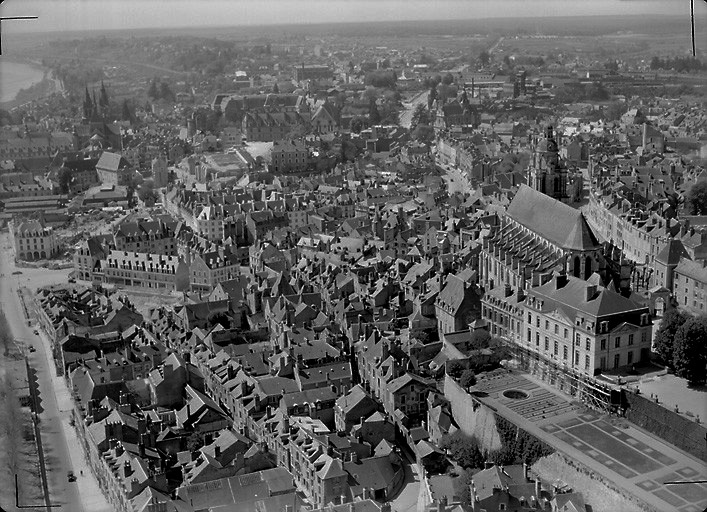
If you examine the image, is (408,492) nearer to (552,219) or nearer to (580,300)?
(580,300)

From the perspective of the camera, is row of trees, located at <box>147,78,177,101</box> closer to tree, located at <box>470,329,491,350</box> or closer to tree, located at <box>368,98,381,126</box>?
tree, located at <box>368,98,381,126</box>

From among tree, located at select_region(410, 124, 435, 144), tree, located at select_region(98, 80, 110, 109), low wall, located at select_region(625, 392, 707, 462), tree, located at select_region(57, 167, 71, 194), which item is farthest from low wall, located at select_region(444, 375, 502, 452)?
tree, located at select_region(98, 80, 110, 109)

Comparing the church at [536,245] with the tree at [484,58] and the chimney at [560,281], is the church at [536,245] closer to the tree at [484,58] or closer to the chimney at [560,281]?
the chimney at [560,281]

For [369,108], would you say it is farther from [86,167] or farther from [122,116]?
[86,167]

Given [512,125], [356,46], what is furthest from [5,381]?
[356,46]

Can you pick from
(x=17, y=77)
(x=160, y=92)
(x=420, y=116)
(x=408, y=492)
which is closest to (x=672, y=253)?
(x=408, y=492)

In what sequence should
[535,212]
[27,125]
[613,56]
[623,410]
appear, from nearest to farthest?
[623,410]
[535,212]
[27,125]
[613,56]
